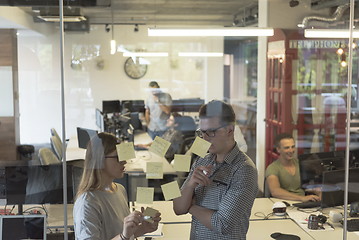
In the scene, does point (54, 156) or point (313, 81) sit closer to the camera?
point (54, 156)

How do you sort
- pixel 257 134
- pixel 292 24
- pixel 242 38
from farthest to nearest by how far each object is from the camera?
1. pixel 242 38
2. pixel 257 134
3. pixel 292 24

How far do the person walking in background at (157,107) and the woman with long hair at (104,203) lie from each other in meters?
3.51

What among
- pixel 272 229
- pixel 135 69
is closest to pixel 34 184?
pixel 272 229

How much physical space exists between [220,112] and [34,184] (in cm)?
158

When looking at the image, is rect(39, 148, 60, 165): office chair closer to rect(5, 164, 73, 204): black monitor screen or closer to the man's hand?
rect(5, 164, 73, 204): black monitor screen

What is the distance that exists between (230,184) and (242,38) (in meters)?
6.74

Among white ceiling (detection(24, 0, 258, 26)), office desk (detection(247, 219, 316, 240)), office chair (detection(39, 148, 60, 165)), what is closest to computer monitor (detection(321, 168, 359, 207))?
office desk (detection(247, 219, 316, 240))

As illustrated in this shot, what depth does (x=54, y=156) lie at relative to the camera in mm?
4484

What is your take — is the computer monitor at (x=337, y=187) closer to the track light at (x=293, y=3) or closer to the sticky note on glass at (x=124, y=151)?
the sticky note on glass at (x=124, y=151)

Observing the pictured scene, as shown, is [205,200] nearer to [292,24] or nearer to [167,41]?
[292,24]

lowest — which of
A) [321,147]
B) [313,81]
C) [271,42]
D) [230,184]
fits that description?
[321,147]

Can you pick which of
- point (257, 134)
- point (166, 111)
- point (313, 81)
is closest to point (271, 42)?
point (313, 81)

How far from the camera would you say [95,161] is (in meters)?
2.27

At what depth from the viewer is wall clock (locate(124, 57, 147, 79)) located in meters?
9.17
